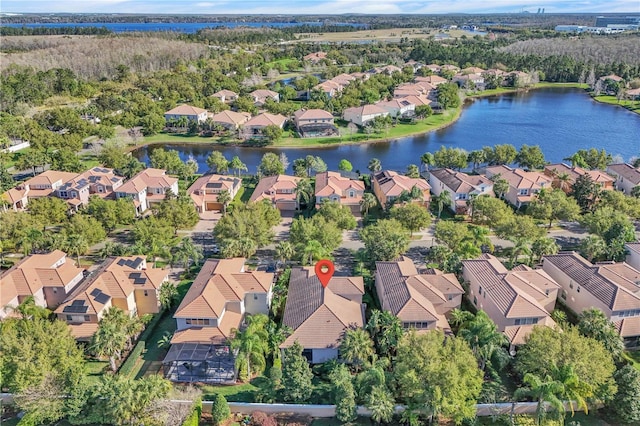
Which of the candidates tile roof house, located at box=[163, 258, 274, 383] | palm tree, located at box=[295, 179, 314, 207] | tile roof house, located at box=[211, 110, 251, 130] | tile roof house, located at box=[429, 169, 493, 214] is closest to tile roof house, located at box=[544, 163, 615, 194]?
tile roof house, located at box=[429, 169, 493, 214]

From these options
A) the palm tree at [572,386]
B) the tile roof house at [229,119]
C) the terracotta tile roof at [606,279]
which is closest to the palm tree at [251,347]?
the palm tree at [572,386]

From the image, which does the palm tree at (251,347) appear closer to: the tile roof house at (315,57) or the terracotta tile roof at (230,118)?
the terracotta tile roof at (230,118)

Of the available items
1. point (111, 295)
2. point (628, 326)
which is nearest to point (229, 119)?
point (111, 295)

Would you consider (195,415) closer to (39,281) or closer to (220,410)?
(220,410)

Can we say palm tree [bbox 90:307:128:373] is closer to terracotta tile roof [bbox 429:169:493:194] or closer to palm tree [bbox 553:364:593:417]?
palm tree [bbox 553:364:593:417]

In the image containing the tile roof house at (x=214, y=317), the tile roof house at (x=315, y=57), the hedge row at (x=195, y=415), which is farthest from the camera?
the tile roof house at (x=315, y=57)
